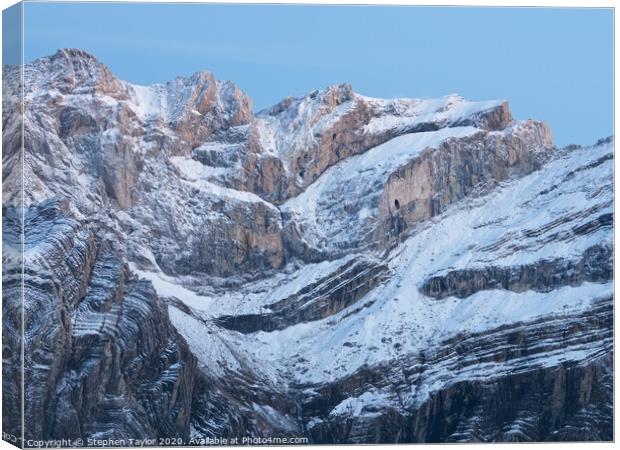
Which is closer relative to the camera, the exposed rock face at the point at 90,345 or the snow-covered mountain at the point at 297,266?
the exposed rock face at the point at 90,345

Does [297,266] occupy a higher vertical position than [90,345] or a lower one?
higher

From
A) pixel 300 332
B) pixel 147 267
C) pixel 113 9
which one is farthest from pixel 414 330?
pixel 113 9

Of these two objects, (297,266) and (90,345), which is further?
(297,266)

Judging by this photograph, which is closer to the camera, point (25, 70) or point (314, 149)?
point (25, 70)

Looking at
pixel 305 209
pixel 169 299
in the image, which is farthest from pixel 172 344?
pixel 305 209

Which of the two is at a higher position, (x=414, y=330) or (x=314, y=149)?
(x=314, y=149)

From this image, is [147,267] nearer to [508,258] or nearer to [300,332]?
[300,332]

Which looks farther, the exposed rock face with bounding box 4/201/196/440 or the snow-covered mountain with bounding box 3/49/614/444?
the snow-covered mountain with bounding box 3/49/614/444
